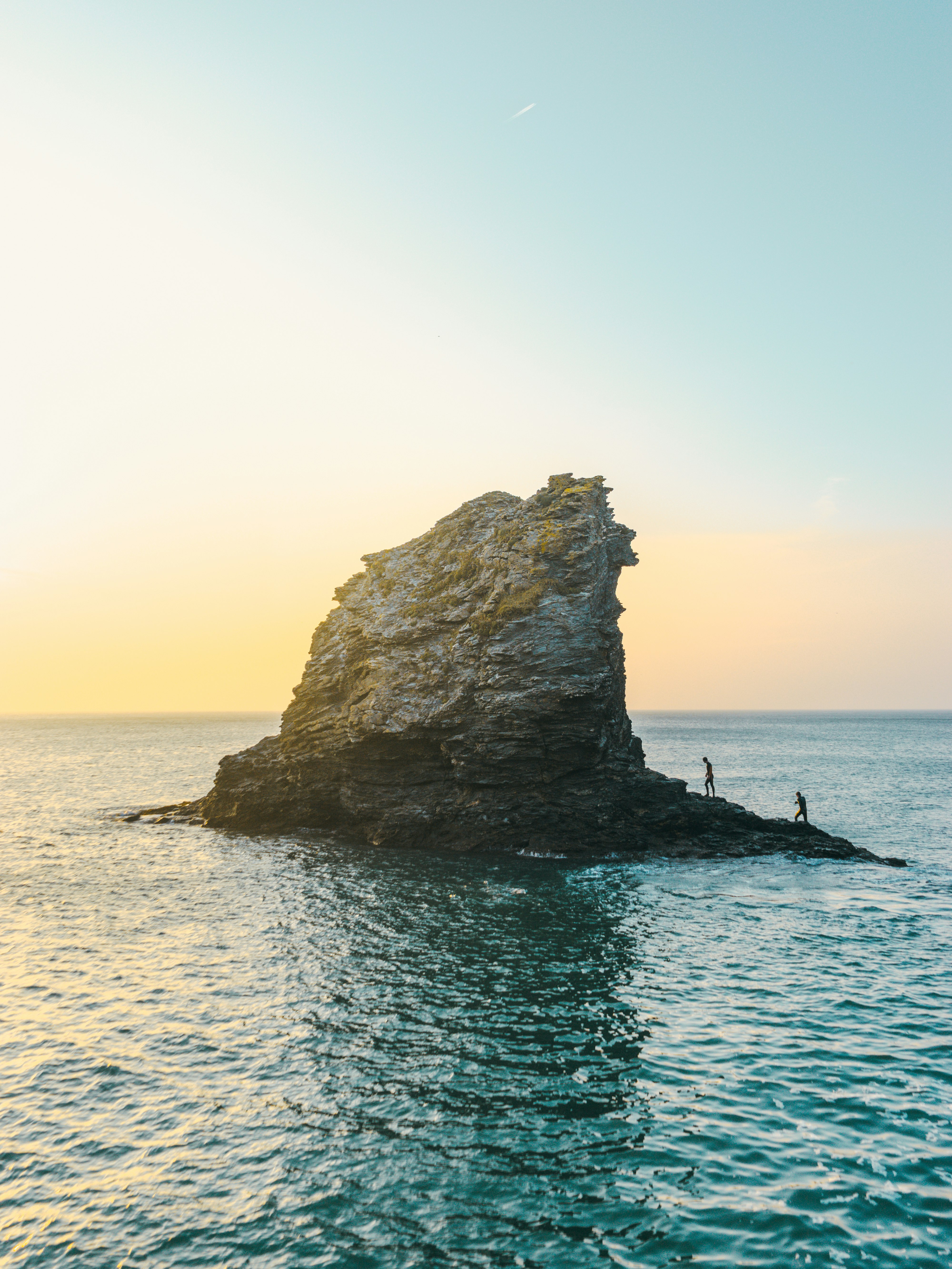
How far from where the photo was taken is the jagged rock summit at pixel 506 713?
38812mm

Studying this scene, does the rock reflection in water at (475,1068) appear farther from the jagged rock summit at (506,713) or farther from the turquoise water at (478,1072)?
the jagged rock summit at (506,713)

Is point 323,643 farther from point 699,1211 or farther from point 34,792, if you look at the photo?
point 34,792

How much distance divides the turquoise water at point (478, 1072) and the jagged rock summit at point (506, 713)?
635 centimetres

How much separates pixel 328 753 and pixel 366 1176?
32.7 meters

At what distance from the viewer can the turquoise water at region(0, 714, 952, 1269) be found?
11.3 m

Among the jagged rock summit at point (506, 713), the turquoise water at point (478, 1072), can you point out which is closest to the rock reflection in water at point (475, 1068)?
the turquoise water at point (478, 1072)

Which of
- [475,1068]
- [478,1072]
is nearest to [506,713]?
[475,1068]

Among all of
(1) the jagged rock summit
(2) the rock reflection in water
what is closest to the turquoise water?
(2) the rock reflection in water

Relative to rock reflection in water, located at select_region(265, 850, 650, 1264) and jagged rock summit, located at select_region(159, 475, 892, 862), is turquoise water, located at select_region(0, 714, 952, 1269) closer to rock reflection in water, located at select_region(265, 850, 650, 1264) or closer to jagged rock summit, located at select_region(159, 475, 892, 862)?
rock reflection in water, located at select_region(265, 850, 650, 1264)

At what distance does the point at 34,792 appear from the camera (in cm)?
7562

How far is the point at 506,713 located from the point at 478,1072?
23001mm

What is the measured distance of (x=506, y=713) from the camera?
38.3m

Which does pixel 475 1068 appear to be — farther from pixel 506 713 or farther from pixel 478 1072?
pixel 506 713

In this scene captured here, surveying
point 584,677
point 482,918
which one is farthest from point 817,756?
point 482,918
